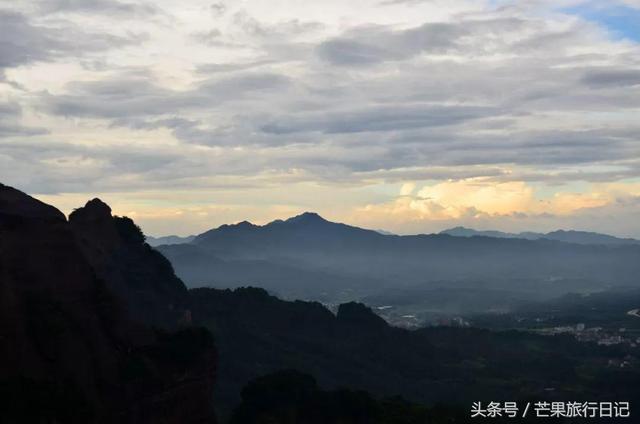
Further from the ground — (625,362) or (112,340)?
(112,340)

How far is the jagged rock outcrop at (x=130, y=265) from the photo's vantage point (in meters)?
116

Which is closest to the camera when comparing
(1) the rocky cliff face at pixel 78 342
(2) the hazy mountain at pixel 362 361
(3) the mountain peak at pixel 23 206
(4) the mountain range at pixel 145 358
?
(1) the rocky cliff face at pixel 78 342

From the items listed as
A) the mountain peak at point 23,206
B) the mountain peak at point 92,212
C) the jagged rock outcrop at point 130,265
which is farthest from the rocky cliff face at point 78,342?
the mountain peak at point 92,212

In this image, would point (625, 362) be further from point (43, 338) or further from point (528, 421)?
point (43, 338)

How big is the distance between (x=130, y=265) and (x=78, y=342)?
193 feet

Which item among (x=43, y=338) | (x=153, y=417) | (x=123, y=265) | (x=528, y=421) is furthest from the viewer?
(x=123, y=265)

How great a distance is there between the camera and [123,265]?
123m

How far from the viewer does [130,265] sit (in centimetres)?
12556

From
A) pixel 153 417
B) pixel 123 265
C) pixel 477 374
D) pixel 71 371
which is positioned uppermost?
pixel 123 265

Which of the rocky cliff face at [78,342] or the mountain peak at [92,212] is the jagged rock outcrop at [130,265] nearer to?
the mountain peak at [92,212]

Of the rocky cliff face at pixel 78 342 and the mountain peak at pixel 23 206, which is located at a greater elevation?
the mountain peak at pixel 23 206

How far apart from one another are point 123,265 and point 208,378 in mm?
51599

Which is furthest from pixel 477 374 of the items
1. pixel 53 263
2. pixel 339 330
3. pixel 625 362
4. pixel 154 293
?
pixel 53 263

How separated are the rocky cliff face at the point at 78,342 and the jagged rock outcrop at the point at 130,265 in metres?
34.5
